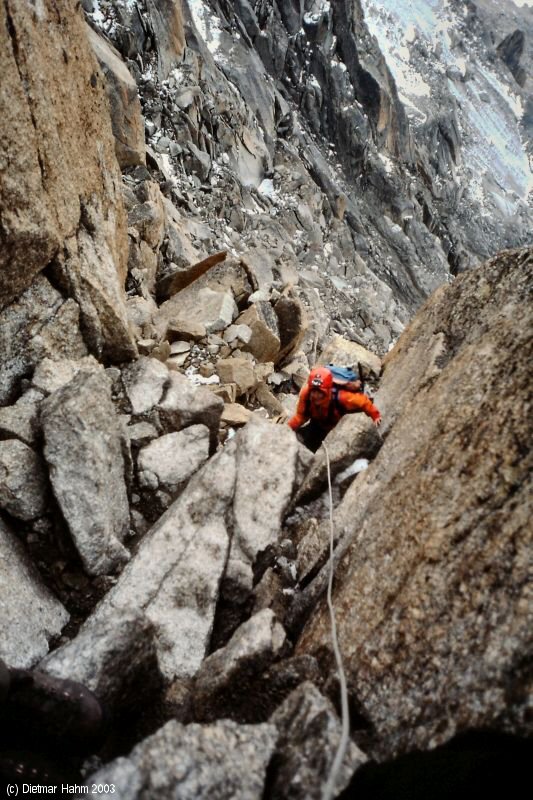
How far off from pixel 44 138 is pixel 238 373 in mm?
5281

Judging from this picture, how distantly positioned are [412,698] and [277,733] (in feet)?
3.21

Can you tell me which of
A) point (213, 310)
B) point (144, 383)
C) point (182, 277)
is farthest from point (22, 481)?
point (182, 277)

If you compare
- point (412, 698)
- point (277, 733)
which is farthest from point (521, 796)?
point (277, 733)

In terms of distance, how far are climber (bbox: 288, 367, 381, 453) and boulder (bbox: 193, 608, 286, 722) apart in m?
4.22

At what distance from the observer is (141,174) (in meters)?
14.9

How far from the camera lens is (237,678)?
368cm

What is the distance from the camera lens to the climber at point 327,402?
Result: 726 cm

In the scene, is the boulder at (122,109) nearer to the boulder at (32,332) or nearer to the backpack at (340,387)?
the boulder at (32,332)

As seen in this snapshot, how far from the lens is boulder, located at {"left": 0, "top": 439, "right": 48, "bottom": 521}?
496 cm

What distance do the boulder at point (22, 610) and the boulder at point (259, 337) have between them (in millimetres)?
6972

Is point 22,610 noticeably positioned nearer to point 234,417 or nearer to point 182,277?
point 234,417

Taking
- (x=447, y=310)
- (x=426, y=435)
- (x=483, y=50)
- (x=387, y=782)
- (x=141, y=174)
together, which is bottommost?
(x=387, y=782)

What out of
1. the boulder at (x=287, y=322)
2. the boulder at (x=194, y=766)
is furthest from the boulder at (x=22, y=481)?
the boulder at (x=287, y=322)

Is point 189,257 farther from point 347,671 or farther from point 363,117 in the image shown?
point 363,117
